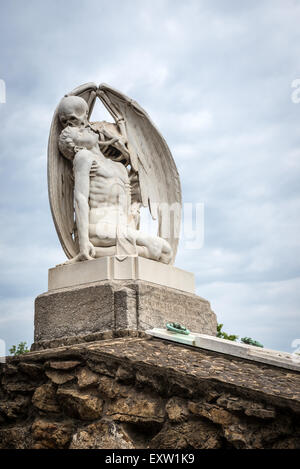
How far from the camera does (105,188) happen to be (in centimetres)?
539

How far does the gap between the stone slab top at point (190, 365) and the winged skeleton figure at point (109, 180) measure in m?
1.15

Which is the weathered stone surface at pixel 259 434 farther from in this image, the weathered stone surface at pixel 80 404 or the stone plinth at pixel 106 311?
the stone plinth at pixel 106 311

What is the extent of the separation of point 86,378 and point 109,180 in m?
2.26

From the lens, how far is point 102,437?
11.8 feet

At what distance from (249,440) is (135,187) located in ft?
11.1

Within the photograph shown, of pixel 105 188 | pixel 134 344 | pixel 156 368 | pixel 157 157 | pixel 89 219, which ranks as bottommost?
pixel 156 368

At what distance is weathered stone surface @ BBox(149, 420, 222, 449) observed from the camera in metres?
3.32

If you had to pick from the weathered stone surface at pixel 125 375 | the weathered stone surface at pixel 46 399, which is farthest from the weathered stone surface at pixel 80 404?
the weathered stone surface at pixel 125 375

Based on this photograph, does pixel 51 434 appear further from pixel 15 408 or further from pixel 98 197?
pixel 98 197

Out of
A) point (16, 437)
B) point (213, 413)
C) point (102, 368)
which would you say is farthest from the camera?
point (16, 437)

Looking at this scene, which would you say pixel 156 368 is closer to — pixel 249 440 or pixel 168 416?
pixel 168 416

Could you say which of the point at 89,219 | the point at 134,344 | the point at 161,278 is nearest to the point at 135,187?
the point at 89,219

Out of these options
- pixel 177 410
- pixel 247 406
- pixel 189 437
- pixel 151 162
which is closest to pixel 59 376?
pixel 177 410

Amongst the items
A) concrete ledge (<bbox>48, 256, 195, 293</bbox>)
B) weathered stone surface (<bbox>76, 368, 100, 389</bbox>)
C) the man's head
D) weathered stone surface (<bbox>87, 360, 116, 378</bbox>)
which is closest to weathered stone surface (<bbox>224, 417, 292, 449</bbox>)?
weathered stone surface (<bbox>87, 360, 116, 378</bbox>)
